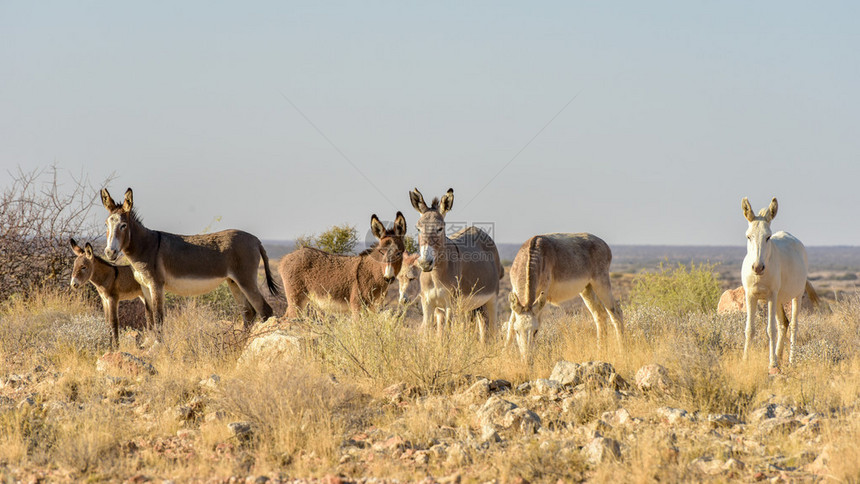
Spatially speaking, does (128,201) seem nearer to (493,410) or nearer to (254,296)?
(254,296)

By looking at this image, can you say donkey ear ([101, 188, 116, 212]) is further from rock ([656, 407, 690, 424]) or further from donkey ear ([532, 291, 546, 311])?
rock ([656, 407, 690, 424])

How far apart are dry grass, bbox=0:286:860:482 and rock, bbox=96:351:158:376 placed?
18 cm

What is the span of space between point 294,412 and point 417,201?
416cm

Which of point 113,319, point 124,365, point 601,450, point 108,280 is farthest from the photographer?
point 108,280

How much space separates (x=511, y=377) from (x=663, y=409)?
78.4 inches

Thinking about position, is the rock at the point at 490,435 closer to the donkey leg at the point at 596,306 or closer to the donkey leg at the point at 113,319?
the donkey leg at the point at 596,306

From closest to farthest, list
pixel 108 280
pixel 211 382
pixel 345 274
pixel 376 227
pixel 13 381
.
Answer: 1. pixel 211 382
2. pixel 13 381
3. pixel 376 227
4. pixel 345 274
5. pixel 108 280

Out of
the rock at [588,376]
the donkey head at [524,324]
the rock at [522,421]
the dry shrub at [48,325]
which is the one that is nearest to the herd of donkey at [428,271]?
the donkey head at [524,324]

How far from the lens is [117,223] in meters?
11.7

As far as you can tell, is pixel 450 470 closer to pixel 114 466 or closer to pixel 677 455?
pixel 677 455

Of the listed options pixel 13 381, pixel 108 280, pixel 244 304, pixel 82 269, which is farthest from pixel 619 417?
pixel 82 269

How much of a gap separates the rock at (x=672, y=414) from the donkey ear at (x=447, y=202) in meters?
4.26

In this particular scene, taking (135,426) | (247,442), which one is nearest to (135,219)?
(135,426)

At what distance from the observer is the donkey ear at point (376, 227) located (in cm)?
1030
